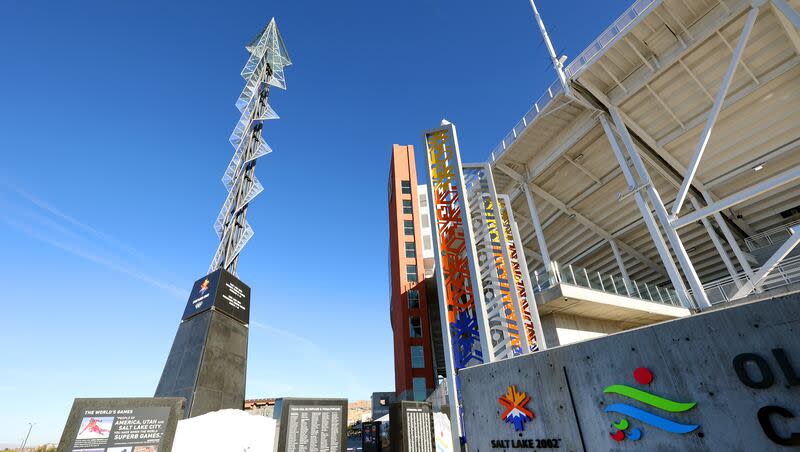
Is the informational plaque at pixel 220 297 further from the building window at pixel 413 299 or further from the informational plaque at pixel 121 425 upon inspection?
the building window at pixel 413 299

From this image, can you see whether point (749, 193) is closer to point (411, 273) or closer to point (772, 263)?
point (772, 263)

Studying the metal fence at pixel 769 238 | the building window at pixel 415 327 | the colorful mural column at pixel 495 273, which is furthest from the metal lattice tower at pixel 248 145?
the metal fence at pixel 769 238

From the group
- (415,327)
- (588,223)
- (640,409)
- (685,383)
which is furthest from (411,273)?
(685,383)

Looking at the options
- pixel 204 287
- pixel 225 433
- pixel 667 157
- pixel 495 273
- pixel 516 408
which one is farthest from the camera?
pixel 667 157

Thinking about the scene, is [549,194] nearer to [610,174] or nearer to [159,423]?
[610,174]

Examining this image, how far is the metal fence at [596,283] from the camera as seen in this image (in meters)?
15.0

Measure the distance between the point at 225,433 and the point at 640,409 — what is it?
8277mm

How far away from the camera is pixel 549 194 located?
894 inches

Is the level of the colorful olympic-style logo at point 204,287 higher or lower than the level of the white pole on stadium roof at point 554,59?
lower

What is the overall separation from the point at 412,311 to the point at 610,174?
20252 mm

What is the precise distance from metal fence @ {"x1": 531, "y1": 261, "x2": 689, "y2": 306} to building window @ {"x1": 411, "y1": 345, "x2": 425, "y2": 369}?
18.6 m

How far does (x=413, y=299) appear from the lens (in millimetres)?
34438

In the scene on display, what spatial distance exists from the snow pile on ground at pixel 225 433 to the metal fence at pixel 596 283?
11.6 m

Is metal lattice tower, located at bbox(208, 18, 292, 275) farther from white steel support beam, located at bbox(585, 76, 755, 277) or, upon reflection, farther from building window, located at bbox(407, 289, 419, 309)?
white steel support beam, located at bbox(585, 76, 755, 277)
